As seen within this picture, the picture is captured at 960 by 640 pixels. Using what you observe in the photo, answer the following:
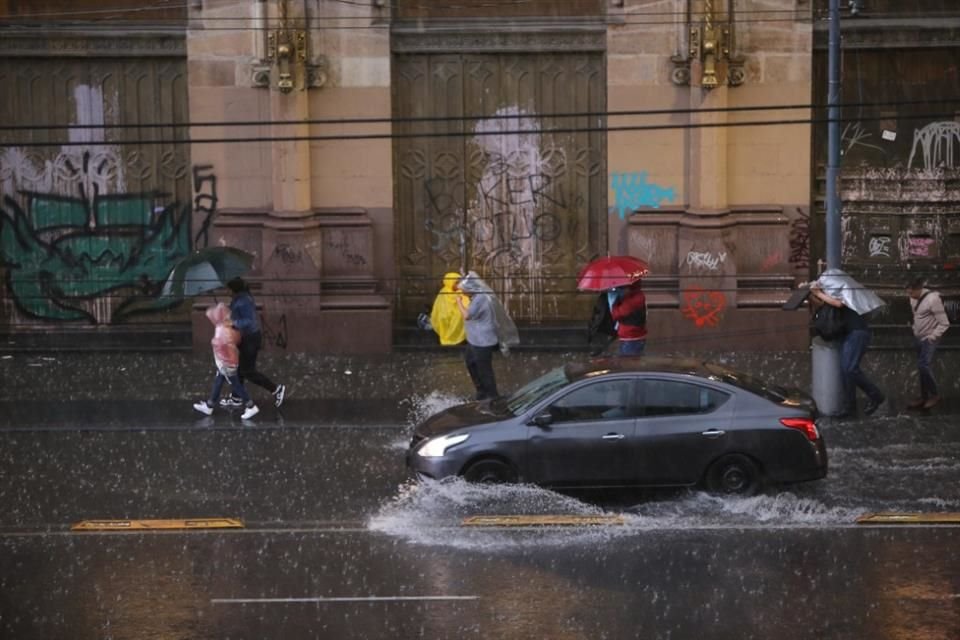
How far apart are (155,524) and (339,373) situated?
7665 millimetres

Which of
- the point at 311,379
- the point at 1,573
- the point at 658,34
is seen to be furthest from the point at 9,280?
the point at 1,573

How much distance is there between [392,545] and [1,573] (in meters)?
3.07

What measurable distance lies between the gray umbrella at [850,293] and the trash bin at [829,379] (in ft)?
1.58

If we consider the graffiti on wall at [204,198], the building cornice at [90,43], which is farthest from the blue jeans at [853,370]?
the building cornice at [90,43]

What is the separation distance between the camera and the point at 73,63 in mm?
22844

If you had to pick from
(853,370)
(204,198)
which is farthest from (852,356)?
(204,198)

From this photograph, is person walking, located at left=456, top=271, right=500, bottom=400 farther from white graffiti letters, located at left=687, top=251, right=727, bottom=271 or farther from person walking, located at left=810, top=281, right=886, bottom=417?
white graffiti letters, located at left=687, top=251, right=727, bottom=271

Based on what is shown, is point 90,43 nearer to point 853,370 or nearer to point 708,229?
point 708,229

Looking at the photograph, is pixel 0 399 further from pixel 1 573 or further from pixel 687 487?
pixel 687 487

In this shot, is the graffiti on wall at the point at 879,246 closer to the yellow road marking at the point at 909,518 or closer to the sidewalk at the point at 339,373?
the sidewalk at the point at 339,373

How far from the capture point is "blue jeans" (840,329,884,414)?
17.5 meters

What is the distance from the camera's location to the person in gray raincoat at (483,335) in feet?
58.1

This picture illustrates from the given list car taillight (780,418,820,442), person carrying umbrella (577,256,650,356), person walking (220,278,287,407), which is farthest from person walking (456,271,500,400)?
car taillight (780,418,820,442)

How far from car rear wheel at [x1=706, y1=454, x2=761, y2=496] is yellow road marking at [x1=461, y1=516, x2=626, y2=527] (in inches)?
41.7
